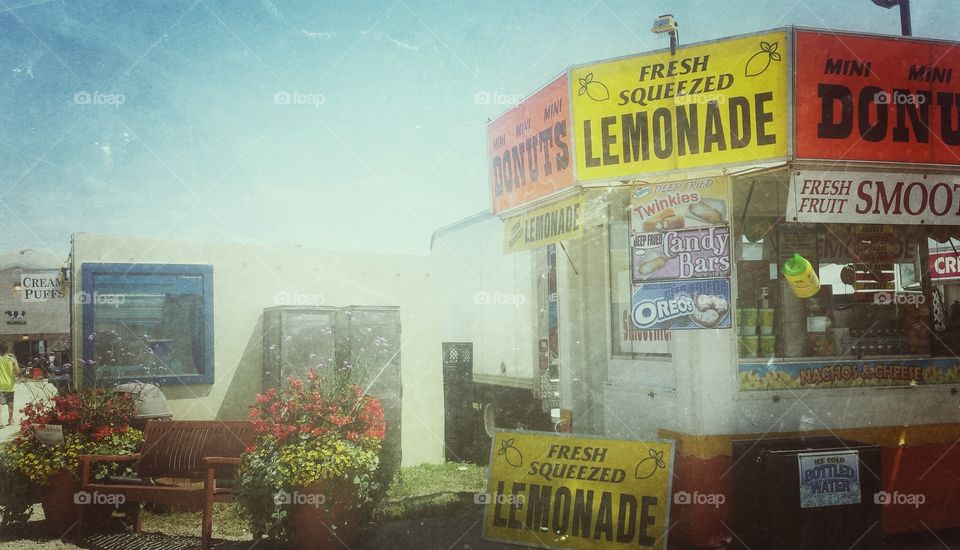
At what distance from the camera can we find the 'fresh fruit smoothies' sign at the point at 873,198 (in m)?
5.65

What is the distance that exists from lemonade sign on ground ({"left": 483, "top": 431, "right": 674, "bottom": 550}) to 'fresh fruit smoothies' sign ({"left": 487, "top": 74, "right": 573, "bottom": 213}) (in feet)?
8.86

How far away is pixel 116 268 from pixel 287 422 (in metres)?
4.22

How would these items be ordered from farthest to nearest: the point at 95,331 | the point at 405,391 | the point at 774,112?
the point at 405,391, the point at 95,331, the point at 774,112

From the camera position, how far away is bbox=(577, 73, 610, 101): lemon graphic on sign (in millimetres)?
6043

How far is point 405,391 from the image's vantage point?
9.95 meters

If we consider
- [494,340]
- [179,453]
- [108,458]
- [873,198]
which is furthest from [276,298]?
[873,198]

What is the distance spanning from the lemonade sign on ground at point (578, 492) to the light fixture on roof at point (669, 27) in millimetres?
3631

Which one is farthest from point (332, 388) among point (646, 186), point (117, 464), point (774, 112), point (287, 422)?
point (774, 112)

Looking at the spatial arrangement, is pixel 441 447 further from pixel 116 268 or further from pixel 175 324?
pixel 116 268

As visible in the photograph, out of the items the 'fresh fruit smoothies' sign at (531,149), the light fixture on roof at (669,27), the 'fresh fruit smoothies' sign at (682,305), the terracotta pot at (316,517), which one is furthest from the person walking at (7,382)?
the light fixture on roof at (669,27)

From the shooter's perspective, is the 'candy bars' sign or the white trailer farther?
the white trailer

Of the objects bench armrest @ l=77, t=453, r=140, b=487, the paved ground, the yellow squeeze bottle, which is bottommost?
the paved ground

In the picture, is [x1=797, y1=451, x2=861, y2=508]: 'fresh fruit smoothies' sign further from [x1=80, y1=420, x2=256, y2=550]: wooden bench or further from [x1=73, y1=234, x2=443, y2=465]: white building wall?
[x1=73, y1=234, x2=443, y2=465]: white building wall

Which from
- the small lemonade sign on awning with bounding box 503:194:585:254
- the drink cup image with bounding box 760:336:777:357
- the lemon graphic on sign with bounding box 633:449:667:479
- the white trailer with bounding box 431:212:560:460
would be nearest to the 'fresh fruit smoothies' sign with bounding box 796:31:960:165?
the drink cup image with bounding box 760:336:777:357
